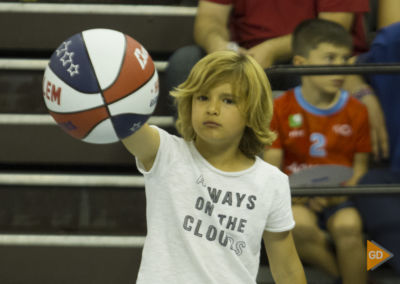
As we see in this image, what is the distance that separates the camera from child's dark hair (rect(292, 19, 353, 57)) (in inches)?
99.3

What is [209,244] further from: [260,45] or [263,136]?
[260,45]

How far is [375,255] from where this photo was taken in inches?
91.6

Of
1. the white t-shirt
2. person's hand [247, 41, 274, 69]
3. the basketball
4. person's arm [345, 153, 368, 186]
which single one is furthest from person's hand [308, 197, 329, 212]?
the basketball

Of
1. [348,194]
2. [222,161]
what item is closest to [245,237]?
[222,161]

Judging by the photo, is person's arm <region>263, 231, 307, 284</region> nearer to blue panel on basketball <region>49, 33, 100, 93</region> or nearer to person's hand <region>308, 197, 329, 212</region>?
person's hand <region>308, 197, 329, 212</region>

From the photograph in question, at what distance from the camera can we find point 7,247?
2.81 metres

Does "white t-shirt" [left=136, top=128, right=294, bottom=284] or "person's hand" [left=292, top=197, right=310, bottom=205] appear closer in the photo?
"white t-shirt" [left=136, top=128, right=294, bottom=284]

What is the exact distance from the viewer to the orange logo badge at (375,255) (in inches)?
91.4

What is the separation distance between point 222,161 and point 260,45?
3.34 feet

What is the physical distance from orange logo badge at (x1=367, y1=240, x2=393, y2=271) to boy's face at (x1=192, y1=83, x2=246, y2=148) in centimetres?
84

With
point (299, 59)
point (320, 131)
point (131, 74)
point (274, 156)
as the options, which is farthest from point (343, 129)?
point (131, 74)

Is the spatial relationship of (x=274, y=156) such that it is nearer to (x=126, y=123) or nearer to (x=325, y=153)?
(x=325, y=153)

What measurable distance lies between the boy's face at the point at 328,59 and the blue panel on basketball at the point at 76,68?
992 mm

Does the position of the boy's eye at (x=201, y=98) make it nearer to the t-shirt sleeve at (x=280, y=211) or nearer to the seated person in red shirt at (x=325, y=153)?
the t-shirt sleeve at (x=280, y=211)
